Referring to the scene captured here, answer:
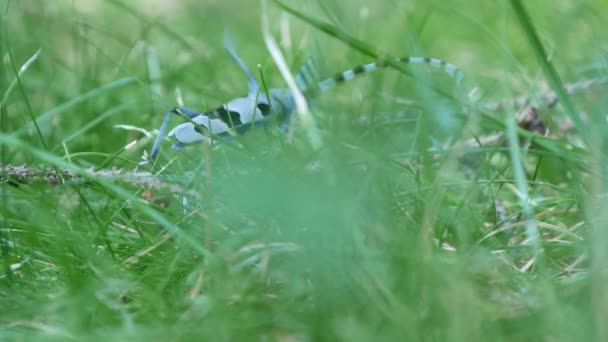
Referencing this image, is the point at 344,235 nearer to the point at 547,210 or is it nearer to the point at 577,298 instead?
the point at 577,298

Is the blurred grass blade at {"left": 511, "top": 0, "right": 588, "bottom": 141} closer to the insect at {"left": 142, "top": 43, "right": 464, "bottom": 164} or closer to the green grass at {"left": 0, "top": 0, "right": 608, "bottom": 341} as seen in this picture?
the green grass at {"left": 0, "top": 0, "right": 608, "bottom": 341}

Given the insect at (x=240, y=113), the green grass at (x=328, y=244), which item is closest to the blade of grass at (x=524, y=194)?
the green grass at (x=328, y=244)

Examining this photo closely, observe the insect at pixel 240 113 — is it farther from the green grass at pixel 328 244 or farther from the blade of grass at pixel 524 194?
the blade of grass at pixel 524 194

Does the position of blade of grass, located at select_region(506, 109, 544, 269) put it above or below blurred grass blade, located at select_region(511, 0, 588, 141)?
below

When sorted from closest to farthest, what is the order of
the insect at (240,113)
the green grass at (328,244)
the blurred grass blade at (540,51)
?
1. the green grass at (328,244)
2. the blurred grass blade at (540,51)
3. the insect at (240,113)

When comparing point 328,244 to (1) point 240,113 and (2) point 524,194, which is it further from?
(1) point 240,113

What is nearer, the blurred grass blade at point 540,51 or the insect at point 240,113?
the blurred grass blade at point 540,51

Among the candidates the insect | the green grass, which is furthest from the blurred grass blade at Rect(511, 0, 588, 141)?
the insect

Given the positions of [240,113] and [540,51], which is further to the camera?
[240,113]

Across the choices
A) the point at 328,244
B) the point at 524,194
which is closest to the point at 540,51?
the point at 524,194

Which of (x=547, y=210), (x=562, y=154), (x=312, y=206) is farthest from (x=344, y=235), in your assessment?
(x=547, y=210)

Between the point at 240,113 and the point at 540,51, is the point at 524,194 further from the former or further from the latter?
the point at 240,113
